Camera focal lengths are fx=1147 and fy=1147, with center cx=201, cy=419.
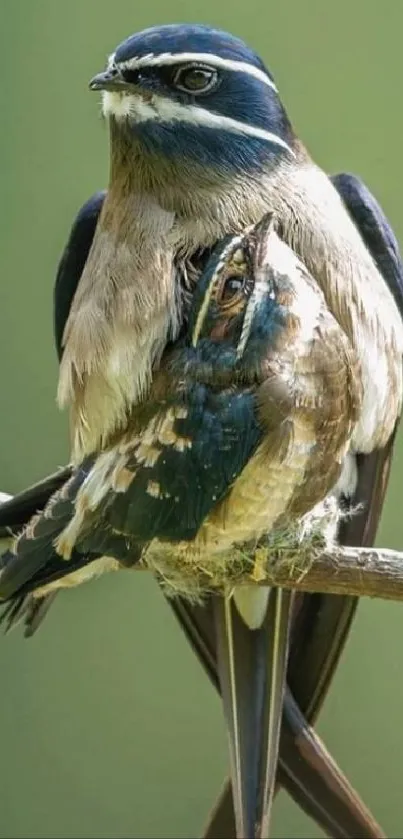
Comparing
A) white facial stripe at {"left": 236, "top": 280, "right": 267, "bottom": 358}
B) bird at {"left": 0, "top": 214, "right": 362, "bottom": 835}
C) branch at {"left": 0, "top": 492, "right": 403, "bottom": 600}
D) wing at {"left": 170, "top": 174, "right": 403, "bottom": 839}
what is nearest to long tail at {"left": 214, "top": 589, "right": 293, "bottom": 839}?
wing at {"left": 170, "top": 174, "right": 403, "bottom": 839}

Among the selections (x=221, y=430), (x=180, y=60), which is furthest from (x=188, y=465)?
(x=180, y=60)

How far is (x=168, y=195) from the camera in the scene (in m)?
0.93

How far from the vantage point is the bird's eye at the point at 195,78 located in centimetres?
88

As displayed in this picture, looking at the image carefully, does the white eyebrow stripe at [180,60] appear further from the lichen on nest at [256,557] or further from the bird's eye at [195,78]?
the lichen on nest at [256,557]

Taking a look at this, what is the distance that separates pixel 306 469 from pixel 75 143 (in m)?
0.90

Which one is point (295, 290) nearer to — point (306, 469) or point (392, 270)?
point (306, 469)

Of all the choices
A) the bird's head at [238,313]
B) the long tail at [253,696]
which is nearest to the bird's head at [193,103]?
the bird's head at [238,313]

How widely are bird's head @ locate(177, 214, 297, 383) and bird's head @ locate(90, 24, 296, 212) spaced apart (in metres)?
0.11

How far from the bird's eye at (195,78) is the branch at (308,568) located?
38 centimetres

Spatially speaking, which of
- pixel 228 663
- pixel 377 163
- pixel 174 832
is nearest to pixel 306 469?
pixel 228 663

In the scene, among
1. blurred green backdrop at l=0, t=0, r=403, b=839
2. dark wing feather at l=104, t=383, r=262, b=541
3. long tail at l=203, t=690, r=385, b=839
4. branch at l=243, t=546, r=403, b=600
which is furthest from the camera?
blurred green backdrop at l=0, t=0, r=403, b=839

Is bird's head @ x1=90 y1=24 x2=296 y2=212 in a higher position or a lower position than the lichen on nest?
higher

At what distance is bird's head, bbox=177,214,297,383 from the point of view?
2.71ft

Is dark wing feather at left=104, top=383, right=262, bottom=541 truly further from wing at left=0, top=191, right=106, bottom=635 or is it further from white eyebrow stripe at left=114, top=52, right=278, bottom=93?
white eyebrow stripe at left=114, top=52, right=278, bottom=93
